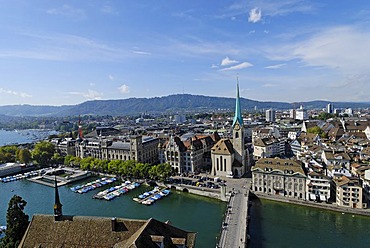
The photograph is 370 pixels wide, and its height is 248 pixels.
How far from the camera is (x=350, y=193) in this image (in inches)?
1366

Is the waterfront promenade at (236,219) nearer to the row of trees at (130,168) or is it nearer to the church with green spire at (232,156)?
the church with green spire at (232,156)

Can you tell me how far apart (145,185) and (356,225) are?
30656 millimetres

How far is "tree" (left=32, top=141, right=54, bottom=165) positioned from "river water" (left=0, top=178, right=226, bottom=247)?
1892 centimetres

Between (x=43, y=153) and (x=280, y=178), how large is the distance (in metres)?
52.6

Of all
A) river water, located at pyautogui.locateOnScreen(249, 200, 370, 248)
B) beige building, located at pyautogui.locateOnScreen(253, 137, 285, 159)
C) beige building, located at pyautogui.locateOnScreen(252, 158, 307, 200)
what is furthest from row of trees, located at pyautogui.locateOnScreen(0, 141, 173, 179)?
beige building, located at pyautogui.locateOnScreen(253, 137, 285, 159)

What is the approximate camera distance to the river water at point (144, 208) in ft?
108

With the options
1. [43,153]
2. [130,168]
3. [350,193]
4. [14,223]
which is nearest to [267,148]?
[350,193]

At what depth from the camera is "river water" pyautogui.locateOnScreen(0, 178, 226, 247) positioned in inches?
1291

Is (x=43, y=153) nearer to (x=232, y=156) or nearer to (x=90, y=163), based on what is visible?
(x=90, y=163)

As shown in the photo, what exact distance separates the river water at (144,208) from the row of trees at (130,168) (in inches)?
123

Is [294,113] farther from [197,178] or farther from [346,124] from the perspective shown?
[197,178]

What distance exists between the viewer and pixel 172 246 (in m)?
16.3

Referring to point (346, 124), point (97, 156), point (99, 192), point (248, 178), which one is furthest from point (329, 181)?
point (346, 124)

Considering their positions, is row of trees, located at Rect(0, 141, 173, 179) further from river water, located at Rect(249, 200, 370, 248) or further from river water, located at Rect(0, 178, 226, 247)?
river water, located at Rect(249, 200, 370, 248)
